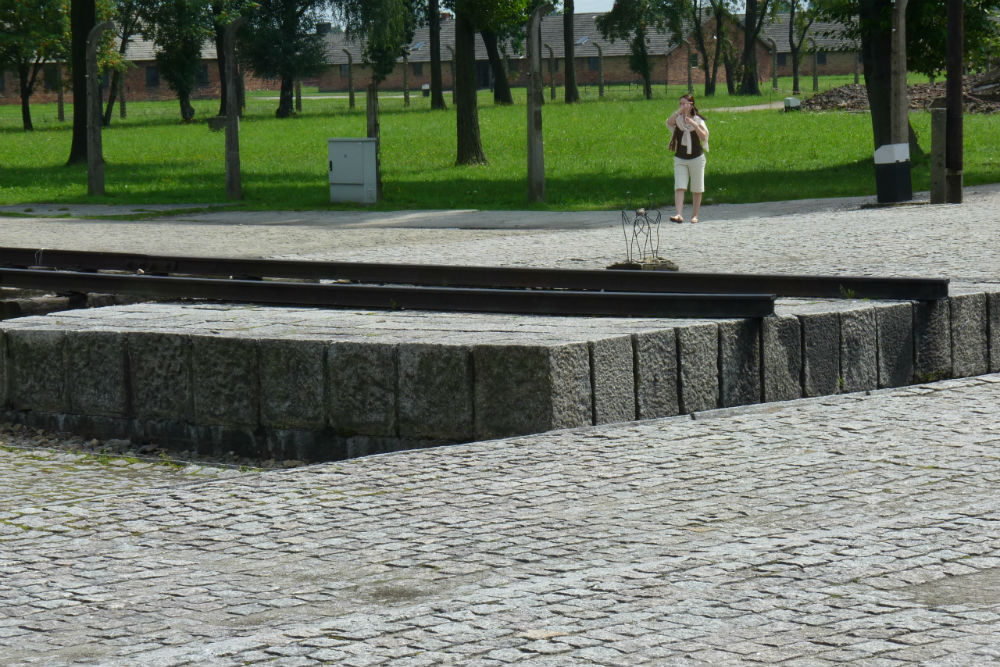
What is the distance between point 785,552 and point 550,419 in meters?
1.98

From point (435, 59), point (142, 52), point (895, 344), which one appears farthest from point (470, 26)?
point (142, 52)

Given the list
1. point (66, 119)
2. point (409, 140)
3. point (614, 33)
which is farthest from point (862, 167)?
point (614, 33)

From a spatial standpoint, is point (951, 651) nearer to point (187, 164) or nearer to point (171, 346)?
point (171, 346)

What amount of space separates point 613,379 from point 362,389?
1.22 meters

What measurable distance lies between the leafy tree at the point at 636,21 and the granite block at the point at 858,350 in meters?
73.2

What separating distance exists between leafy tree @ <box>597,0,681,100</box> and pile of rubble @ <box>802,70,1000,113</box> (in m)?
24.6

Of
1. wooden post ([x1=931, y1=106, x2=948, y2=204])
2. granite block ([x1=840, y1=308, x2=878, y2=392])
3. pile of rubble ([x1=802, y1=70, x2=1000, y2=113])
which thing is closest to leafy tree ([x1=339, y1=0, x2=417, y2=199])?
pile of rubble ([x1=802, y1=70, x2=1000, y2=113])

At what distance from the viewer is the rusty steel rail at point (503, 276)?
8.60m

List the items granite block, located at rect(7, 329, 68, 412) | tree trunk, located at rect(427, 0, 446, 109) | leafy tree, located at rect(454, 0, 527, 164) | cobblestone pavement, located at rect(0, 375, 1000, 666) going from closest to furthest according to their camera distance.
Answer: cobblestone pavement, located at rect(0, 375, 1000, 666)
granite block, located at rect(7, 329, 68, 412)
leafy tree, located at rect(454, 0, 527, 164)
tree trunk, located at rect(427, 0, 446, 109)

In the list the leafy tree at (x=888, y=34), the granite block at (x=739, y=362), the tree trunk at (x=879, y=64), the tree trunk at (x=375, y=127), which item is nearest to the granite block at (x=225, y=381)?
the granite block at (x=739, y=362)

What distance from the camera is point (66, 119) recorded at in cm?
7006

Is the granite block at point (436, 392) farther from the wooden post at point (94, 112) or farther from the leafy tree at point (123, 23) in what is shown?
the leafy tree at point (123, 23)

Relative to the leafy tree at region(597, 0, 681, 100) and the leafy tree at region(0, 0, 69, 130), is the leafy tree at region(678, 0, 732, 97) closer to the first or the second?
the leafy tree at region(597, 0, 681, 100)

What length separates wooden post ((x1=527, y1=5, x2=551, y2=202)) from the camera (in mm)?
22062
